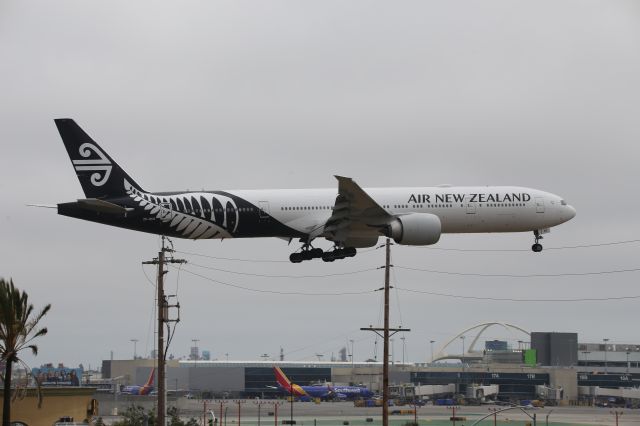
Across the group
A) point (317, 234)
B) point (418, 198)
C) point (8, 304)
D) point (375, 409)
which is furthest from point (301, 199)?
point (375, 409)

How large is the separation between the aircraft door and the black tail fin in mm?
8093

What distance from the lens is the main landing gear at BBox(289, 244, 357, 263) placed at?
71.0 m

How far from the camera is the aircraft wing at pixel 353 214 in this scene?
217 ft

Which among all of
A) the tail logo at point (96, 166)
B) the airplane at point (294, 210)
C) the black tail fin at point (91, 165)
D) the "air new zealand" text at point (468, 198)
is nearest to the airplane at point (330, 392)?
the airplane at point (294, 210)

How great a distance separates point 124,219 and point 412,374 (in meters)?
126

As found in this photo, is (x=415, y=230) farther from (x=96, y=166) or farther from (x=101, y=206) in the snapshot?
(x=96, y=166)

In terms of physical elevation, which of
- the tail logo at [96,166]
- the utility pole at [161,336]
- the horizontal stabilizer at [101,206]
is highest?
the tail logo at [96,166]

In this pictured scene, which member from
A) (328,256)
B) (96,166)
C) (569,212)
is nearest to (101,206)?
(96,166)

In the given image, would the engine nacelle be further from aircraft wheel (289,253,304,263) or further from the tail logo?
the tail logo

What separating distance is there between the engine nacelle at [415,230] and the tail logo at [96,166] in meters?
18.9

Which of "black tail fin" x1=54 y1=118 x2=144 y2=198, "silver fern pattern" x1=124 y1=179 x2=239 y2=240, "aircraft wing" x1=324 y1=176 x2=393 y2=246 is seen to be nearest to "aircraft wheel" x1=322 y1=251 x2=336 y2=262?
"aircraft wing" x1=324 y1=176 x2=393 y2=246

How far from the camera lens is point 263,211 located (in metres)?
68.9

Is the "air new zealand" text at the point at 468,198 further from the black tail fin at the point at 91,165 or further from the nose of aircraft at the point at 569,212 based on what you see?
the black tail fin at the point at 91,165

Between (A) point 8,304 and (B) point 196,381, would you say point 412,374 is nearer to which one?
(B) point 196,381
